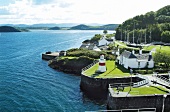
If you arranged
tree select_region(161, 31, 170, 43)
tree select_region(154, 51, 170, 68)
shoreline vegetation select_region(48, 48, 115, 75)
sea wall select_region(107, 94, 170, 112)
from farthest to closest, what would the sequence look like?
tree select_region(161, 31, 170, 43) → shoreline vegetation select_region(48, 48, 115, 75) → tree select_region(154, 51, 170, 68) → sea wall select_region(107, 94, 170, 112)

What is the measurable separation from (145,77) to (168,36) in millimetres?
58269

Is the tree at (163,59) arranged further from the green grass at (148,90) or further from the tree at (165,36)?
the tree at (165,36)

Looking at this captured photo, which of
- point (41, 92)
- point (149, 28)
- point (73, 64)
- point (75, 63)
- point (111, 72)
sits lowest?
point (41, 92)

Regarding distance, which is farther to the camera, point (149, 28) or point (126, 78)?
point (149, 28)

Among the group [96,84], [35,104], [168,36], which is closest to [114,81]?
[96,84]

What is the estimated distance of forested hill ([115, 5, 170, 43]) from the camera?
110 metres

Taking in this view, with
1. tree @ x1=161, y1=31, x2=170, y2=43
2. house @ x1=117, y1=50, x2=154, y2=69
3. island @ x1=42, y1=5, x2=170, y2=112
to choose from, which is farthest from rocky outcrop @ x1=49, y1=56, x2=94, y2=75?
tree @ x1=161, y1=31, x2=170, y2=43

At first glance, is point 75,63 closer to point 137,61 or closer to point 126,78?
point 137,61

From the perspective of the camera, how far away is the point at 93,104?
43781mm

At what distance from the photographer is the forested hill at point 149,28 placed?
110 metres

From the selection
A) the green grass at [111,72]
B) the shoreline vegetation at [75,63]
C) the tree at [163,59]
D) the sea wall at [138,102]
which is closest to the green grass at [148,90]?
the sea wall at [138,102]

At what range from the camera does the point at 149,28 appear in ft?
385

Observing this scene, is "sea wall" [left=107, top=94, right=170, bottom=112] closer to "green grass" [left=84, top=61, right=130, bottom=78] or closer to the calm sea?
the calm sea

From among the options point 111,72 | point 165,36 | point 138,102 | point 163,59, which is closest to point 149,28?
point 165,36
